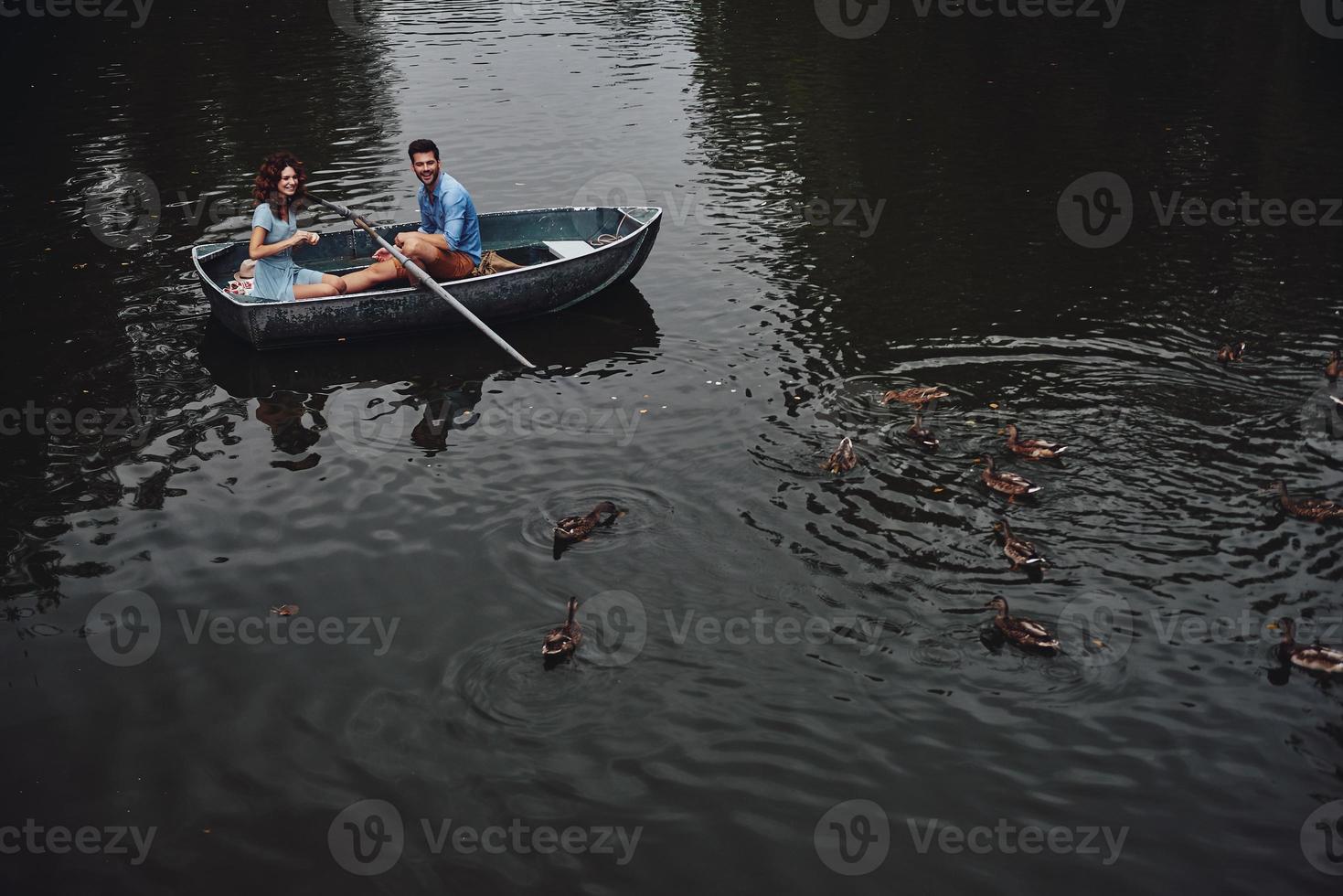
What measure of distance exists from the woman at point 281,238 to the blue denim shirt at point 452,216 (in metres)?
1.59

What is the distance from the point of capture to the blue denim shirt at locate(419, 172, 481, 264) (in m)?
16.1

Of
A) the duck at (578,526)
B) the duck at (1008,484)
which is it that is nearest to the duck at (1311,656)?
the duck at (1008,484)

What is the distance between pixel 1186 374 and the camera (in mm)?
14273

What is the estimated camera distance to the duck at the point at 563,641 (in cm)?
962

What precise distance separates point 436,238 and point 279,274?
7.35 feet

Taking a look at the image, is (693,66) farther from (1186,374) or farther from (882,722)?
(882,722)

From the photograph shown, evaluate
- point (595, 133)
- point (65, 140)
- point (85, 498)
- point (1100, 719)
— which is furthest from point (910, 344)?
point (65, 140)

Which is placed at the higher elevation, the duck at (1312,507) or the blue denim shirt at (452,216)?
the blue denim shirt at (452,216)

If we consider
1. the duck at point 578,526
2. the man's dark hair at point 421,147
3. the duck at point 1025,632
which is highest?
the man's dark hair at point 421,147

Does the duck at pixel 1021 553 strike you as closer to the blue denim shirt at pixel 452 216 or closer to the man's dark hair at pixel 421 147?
the blue denim shirt at pixel 452 216

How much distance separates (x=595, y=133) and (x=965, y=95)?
392 inches

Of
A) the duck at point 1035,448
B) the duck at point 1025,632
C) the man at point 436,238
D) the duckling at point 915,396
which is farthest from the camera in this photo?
the man at point 436,238

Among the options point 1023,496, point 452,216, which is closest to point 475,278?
point 452,216

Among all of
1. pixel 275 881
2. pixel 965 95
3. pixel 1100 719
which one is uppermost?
pixel 965 95
